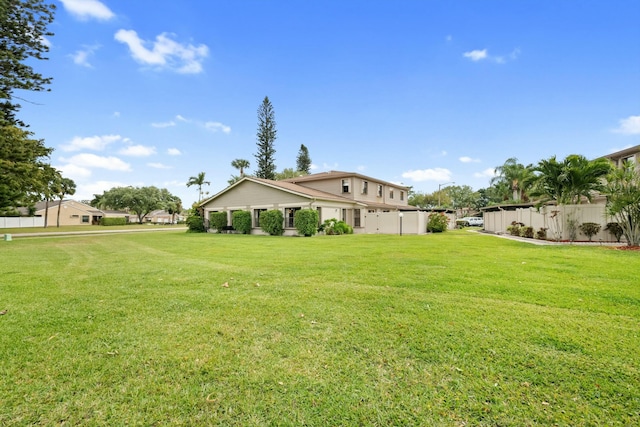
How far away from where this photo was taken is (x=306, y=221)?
18891 millimetres

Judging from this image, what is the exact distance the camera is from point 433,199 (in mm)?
65125

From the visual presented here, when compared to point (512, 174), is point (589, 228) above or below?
below

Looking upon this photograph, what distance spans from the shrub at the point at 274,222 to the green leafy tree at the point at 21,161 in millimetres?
13539

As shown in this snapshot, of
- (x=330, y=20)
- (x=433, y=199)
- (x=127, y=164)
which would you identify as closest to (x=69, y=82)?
(x=330, y=20)

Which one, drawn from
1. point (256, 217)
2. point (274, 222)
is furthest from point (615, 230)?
point (256, 217)

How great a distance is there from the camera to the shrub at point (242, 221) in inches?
896

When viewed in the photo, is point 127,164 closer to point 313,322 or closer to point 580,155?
point 313,322

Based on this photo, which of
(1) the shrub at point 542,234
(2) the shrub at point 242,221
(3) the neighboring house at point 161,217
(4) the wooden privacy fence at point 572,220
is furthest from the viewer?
(3) the neighboring house at point 161,217

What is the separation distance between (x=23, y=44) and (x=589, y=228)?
32097 mm

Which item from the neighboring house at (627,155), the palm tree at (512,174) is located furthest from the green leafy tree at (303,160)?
the neighboring house at (627,155)

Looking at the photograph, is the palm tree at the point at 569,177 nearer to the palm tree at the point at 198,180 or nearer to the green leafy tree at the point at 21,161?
the green leafy tree at the point at 21,161

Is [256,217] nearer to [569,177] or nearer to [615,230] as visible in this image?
[569,177]

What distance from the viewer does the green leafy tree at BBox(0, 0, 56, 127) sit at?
16438 mm

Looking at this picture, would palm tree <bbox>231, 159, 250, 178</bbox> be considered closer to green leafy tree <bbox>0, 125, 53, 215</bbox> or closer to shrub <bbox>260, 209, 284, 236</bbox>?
green leafy tree <bbox>0, 125, 53, 215</bbox>
